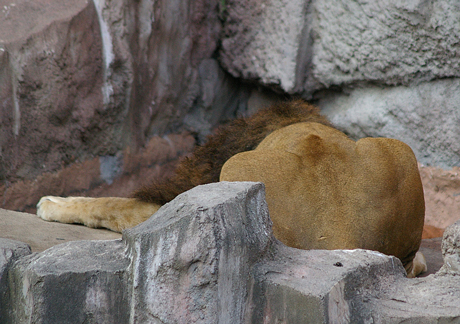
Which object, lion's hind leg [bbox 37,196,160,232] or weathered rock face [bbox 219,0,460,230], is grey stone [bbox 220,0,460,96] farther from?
lion's hind leg [bbox 37,196,160,232]

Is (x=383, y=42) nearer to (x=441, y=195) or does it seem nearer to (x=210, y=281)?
(x=441, y=195)

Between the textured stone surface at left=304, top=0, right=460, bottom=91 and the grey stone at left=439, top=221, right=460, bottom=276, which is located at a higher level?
the textured stone surface at left=304, top=0, right=460, bottom=91

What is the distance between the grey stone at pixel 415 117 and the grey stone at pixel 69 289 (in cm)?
262

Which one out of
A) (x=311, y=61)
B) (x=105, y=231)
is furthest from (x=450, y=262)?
(x=311, y=61)

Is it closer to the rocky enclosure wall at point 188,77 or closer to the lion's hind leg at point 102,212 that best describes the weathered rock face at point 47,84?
the rocky enclosure wall at point 188,77

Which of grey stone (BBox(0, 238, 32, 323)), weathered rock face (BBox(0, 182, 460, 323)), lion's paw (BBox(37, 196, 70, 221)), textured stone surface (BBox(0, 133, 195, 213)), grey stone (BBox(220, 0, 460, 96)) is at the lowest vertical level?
textured stone surface (BBox(0, 133, 195, 213))

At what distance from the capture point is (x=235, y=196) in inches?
57.4

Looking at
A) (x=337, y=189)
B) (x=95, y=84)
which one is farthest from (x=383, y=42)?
(x=95, y=84)

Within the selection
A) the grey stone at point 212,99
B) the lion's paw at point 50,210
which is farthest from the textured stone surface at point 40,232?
the grey stone at point 212,99

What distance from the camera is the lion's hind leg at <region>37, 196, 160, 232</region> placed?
108 inches

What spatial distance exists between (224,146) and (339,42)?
1.56 meters

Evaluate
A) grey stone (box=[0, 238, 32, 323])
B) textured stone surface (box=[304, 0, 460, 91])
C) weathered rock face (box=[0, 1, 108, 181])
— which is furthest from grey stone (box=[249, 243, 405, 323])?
textured stone surface (box=[304, 0, 460, 91])

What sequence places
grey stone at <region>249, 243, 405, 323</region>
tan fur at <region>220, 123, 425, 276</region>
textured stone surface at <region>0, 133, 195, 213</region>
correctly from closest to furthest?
grey stone at <region>249, 243, 405, 323</region>, tan fur at <region>220, 123, 425, 276</region>, textured stone surface at <region>0, 133, 195, 213</region>

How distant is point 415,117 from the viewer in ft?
11.6
